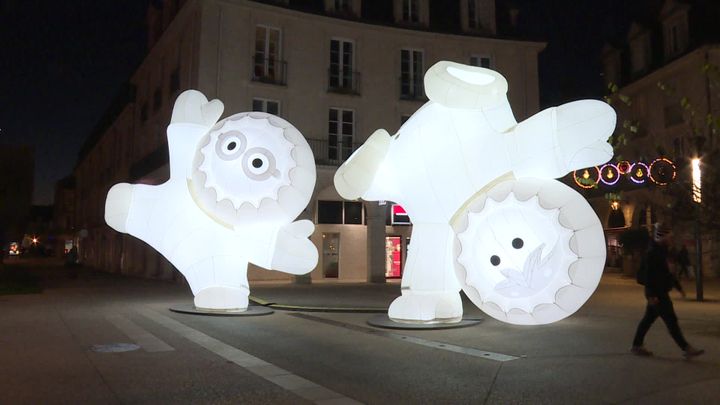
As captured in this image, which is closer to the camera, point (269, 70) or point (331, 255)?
point (269, 70)

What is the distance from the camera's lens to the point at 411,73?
83.1ft

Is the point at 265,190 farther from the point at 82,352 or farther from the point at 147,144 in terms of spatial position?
the point at 147,144

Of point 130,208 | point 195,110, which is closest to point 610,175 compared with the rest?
point 195,110

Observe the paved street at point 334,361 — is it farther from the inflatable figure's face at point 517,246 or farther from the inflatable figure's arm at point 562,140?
the inflatable figure's arm at point 562,140

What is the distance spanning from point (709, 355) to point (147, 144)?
2601 cm

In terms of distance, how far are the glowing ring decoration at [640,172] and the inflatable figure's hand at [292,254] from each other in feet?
33.6

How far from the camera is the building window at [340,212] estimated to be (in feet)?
80.7

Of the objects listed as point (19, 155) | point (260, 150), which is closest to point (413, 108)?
point (260, 150)

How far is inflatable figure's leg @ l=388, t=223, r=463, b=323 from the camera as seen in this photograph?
34.0 ft

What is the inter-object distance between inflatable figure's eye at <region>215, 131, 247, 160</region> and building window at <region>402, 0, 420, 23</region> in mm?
16182

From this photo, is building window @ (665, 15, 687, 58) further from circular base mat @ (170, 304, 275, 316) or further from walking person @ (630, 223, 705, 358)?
circular base mat @ (170, 304, 275, 316)

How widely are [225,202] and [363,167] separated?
2.95 m

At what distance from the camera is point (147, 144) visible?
28.5 meters

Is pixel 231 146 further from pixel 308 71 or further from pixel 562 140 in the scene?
Answer: pixel 308 71
